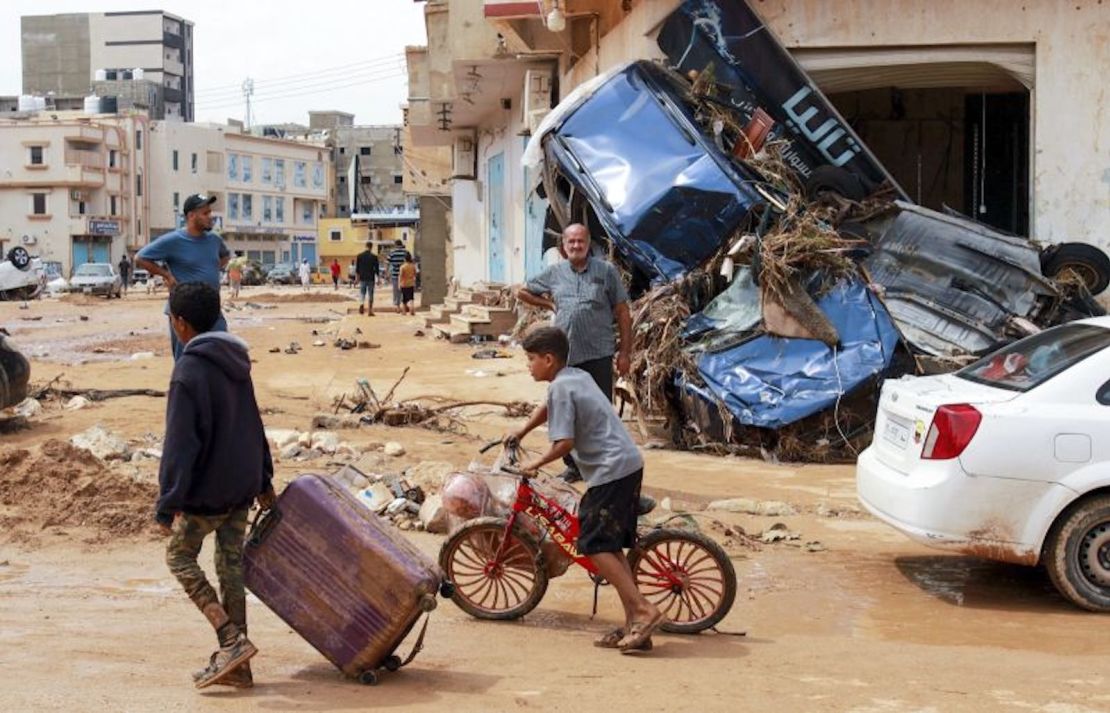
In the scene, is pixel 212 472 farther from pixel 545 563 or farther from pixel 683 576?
pixel 683 576

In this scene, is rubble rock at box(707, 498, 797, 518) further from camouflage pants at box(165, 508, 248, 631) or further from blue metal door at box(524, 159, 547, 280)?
blue metal door at box(524, 159, 547, 280)

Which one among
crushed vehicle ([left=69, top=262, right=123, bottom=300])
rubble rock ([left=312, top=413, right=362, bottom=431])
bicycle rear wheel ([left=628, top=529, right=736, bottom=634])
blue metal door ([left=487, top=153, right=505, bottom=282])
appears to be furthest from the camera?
crushed vehicle ([left=69, top=262, right=123, bottom=300])

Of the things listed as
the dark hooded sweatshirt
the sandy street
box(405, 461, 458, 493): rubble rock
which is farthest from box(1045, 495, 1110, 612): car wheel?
the dark hooded sweatshirt

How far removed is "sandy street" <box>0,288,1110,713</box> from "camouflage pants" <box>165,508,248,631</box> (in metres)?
0.33

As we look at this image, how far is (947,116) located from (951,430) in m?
15.6

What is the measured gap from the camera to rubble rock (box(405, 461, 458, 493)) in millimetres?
9766

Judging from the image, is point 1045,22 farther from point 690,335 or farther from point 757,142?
point 690,335

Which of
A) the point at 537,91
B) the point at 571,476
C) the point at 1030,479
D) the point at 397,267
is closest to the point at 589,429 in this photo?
the point at 1030,479

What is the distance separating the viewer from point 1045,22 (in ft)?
50.4

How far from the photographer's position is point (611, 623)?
719cm

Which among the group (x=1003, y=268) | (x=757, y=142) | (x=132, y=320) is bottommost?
(x=132, y=320)

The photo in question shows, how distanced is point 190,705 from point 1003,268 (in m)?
9.75

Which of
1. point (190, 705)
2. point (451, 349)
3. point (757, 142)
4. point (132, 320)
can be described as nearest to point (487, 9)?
point (451, 349)

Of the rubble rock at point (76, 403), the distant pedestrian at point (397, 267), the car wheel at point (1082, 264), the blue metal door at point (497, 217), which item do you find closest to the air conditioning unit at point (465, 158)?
the blue metal door at point (497, 217)
